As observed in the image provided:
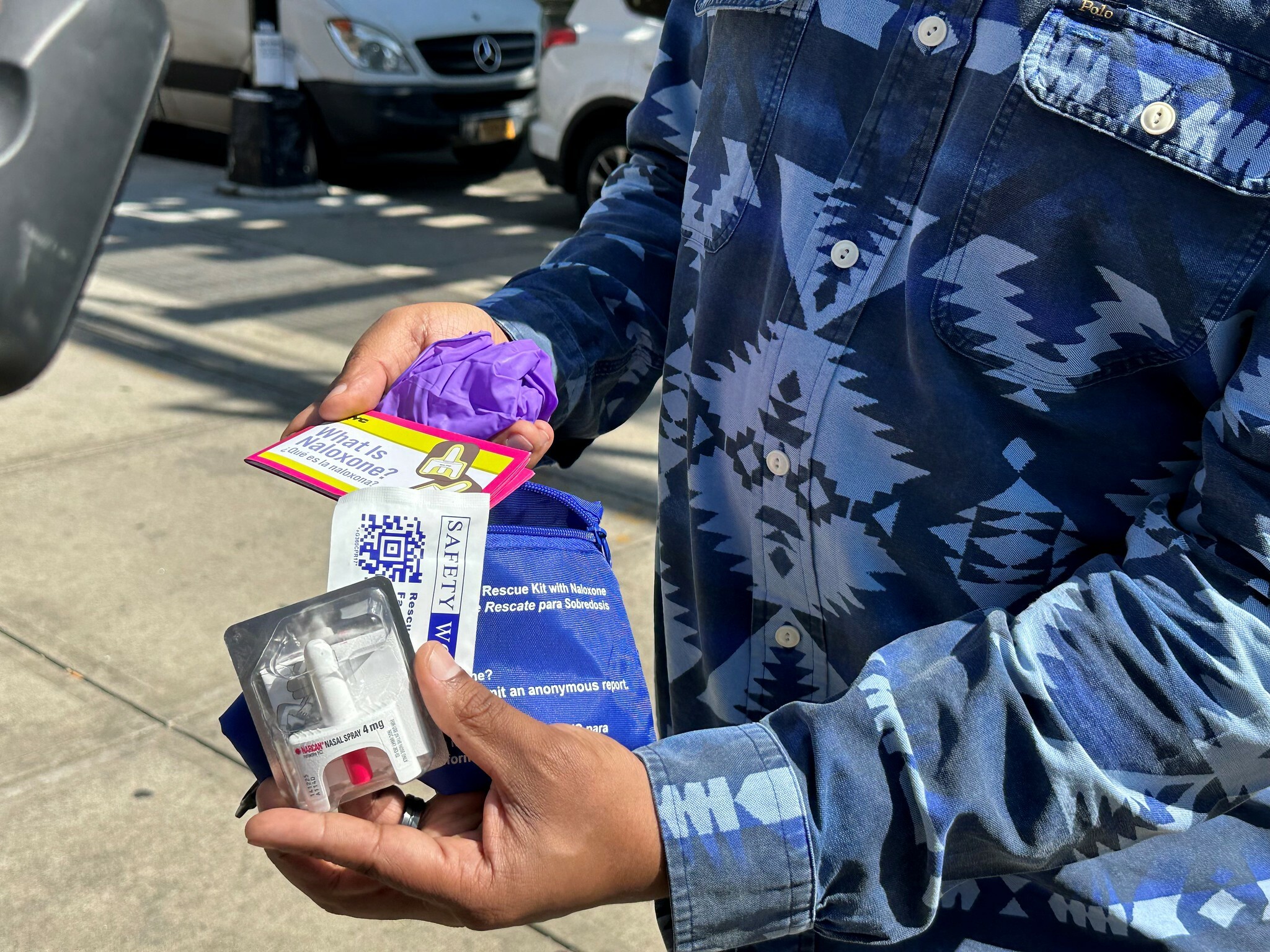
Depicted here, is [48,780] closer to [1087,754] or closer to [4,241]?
[4,241]

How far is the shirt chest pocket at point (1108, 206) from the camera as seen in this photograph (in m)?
0.89

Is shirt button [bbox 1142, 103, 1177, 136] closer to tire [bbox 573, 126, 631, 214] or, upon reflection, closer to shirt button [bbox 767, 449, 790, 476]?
shirt button [bbox 767, 449, 790, 476]

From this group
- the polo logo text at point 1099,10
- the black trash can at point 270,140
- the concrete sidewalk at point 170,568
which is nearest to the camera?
the polo logo text at point 1099,10

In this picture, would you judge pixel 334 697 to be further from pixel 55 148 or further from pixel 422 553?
pixel 55 148

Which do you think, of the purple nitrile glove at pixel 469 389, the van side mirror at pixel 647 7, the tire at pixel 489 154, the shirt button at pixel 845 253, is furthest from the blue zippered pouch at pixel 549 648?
the tire at pixel 489 154

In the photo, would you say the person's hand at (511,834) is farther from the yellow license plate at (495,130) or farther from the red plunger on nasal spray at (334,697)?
the yellow license plate at (495,130)

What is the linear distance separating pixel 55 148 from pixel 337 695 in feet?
1.37

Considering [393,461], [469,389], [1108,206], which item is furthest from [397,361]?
[1108,206]

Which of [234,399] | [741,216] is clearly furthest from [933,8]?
[234,399]

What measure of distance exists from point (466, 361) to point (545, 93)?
7.29 meters

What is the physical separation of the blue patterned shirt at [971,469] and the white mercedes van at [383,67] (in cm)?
785

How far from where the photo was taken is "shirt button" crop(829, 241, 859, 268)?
109 cm

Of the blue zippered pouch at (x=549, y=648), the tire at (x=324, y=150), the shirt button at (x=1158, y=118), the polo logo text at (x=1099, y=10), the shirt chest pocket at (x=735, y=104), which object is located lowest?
the tire at (x=324, y=150)

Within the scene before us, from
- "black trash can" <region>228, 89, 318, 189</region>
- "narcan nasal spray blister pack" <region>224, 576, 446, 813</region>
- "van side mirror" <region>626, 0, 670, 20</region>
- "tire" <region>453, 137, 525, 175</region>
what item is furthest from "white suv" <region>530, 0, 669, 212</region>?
"narcan nasal spray blister pack" <region>224, 576, 446, 813</region>
